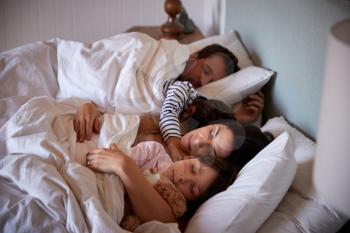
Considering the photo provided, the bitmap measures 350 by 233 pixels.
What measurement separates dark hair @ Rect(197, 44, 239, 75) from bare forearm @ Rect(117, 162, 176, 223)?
0.66 meters

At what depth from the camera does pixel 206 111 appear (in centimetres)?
132

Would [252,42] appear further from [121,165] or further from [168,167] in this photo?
[121,165]

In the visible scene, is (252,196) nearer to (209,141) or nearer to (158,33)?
(209,141)

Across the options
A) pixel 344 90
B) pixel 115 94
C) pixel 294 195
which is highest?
pixel 344 90

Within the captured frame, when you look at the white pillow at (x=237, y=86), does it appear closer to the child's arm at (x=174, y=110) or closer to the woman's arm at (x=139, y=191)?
the child's arm at (x=174, y=110)

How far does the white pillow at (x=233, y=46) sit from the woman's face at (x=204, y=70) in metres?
0.11

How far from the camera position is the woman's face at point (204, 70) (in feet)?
5.03

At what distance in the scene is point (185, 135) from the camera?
4.08ft

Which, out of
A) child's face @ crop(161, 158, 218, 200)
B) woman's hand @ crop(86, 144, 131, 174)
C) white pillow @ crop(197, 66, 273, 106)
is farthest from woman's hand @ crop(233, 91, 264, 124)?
woman's hand @ crop(86, 144, 131, 174)

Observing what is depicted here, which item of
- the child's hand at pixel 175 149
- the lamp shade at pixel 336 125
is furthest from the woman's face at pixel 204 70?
the lamp shade at pixel 336 125

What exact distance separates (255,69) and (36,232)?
0.92 meters

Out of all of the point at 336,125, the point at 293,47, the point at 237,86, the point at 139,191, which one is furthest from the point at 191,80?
the point at 336,125

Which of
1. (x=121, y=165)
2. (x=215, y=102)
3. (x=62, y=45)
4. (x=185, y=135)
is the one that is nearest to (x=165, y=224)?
(x=121, y=165)

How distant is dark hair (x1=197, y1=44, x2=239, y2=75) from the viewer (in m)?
1.56
